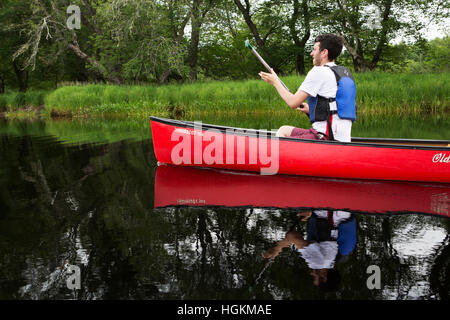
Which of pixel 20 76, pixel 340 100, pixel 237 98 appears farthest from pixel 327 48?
pixel 20 76

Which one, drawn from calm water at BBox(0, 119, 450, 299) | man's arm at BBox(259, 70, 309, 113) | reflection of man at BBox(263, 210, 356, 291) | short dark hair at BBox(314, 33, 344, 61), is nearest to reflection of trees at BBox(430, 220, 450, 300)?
calm water at BBox(0, 119, 450, 299)

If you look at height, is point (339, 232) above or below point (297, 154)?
below

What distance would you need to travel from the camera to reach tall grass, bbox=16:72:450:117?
456 inches

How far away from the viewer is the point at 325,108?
4.29 meters

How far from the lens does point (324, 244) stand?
266 cm

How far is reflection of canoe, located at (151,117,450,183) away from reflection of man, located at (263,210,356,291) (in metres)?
1.37

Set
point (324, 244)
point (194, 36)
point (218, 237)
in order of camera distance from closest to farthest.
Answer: point (324, 244) < point (218, 237) < point (194, 36)

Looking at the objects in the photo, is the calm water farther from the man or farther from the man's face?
the man's face

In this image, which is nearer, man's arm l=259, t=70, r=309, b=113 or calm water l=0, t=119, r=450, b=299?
calm water l=0, t=119, r=450, b=299

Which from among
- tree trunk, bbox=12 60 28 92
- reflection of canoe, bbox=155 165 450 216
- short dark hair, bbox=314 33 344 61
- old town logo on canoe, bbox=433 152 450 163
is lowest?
reflection of canoe, bbox=155 165 450 216

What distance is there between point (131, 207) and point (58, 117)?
1257cm

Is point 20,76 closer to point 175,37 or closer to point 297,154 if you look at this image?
point 175,37

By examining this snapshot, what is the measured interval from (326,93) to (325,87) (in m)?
→ 0.06
